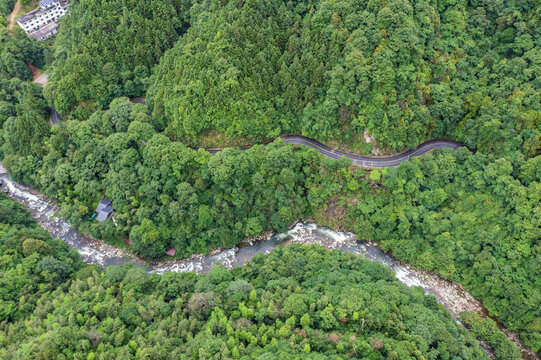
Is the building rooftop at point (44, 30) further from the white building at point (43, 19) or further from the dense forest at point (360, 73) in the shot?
the dense forest at point (360, 73)

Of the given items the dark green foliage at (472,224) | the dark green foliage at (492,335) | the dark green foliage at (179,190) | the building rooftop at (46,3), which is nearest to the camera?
the dark green foliage at (492,335)

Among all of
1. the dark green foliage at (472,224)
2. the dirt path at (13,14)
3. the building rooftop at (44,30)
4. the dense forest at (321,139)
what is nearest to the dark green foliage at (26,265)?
the dense forest at (321,139)

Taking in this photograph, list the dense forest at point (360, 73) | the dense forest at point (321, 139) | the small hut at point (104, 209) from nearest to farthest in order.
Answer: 1. the dense forest at point (321, 139)
2. the dense forest at point (360, 73)
3. the small hut at point (104, 209)

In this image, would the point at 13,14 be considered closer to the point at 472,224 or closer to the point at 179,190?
the point at 179,190

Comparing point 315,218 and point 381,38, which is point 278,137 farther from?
point 381,38

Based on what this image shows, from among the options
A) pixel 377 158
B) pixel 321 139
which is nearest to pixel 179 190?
pixel 321 139
